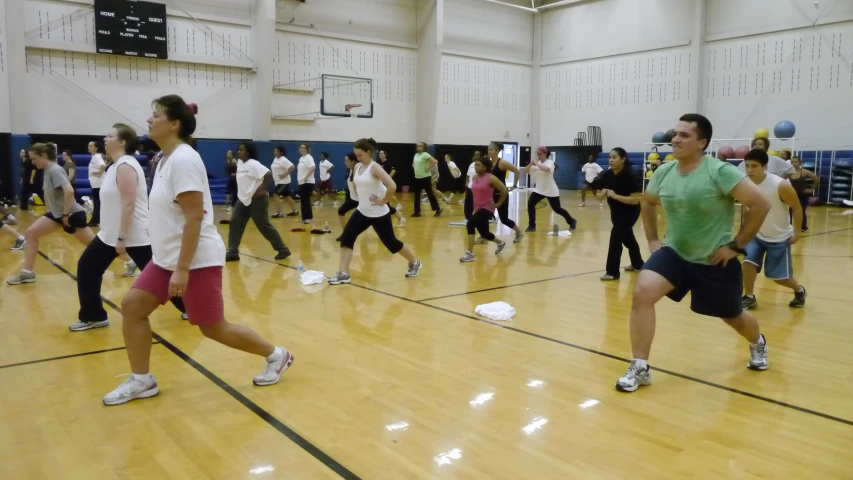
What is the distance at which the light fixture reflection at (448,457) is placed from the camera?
3.04 meters

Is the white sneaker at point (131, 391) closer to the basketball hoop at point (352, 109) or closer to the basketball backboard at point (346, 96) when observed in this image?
the basketball backboard at point (346, 96)

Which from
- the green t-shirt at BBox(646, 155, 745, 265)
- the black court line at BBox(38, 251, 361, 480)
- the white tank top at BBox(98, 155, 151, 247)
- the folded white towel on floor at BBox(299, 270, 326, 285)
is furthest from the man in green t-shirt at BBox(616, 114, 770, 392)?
the folded white towel on floor at BBox(299, 270, 326, 285)

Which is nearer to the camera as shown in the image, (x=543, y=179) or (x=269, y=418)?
(x=269, y=418)

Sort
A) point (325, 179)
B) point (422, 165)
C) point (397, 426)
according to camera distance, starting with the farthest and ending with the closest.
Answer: point (325, 179), point (422, 165), point (397, 426)

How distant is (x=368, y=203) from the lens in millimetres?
7379

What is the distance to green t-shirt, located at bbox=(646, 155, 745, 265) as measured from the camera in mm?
3791

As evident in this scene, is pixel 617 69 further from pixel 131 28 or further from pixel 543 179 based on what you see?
pixel 131 28

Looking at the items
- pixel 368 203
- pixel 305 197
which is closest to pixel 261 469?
pixel 368 203

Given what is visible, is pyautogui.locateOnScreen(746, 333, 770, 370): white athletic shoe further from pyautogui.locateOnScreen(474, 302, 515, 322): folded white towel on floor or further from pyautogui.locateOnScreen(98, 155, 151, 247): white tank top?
pyautogui.locateOnScreen(98, 155, 151, 247): white tank top

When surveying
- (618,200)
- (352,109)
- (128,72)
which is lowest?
(618,200)

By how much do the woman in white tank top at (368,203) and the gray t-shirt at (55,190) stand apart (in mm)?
2897

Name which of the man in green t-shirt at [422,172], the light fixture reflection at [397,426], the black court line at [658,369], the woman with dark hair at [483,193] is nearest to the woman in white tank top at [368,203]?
the black court line at [658,369]

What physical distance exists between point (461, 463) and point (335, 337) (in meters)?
2.41

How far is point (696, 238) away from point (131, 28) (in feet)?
61.2
